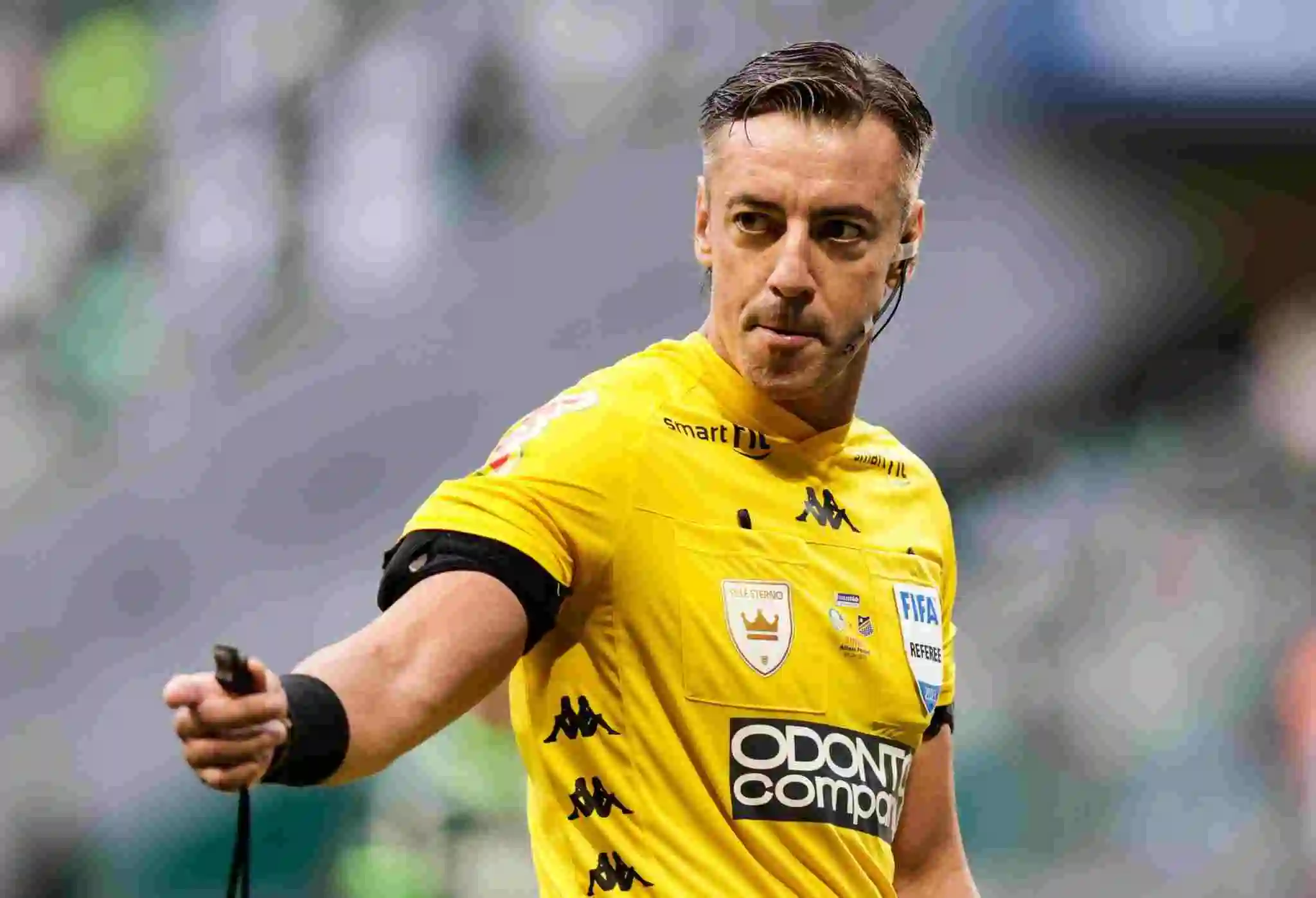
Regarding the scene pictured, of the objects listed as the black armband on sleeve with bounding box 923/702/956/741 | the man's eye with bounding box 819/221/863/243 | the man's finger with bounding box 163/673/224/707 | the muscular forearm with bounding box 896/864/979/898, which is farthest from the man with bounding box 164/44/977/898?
the man's finger with bounding box 163/673/224/707

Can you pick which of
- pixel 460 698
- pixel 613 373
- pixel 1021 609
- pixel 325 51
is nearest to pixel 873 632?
pixel 613 373

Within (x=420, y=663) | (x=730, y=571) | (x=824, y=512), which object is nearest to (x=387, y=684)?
(x=420, y=663)

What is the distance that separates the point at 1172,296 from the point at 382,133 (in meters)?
2.94

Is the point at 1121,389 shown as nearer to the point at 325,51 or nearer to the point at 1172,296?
the point at 1172,296

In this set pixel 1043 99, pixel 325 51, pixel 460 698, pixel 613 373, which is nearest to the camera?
pixel 460 698

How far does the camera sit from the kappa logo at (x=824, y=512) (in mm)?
2684

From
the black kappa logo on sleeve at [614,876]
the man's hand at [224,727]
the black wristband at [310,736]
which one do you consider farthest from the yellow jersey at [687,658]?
the man's hand at [224,727]

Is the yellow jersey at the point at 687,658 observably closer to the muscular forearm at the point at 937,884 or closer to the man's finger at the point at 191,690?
the muscular forearm at the point at 937,884

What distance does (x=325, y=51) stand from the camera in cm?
598

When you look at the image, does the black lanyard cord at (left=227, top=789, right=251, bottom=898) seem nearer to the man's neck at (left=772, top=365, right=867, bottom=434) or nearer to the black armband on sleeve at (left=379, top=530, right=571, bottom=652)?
the black armband on sleeve at (left=379, top=530, right=571, bottom=652)

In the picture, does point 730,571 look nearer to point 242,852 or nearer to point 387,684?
point 387,684

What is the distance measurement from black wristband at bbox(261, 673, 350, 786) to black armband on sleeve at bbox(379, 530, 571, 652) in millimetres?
296

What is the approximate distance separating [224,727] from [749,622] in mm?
996

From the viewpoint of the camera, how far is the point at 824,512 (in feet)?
8.91
